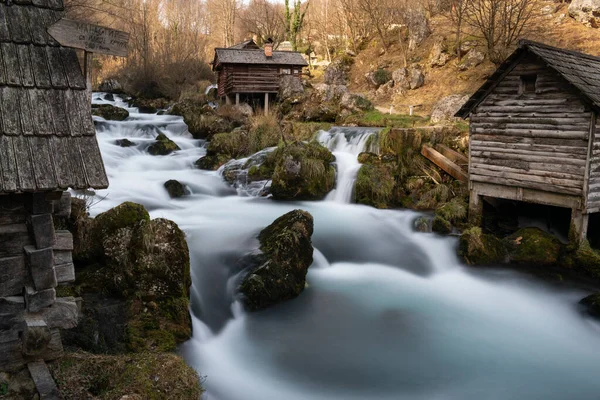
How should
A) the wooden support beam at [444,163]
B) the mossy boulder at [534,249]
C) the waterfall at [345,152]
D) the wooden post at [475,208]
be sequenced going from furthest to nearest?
the waterfall at [345,152] < the wooden support beam at [444,163] < the wooden post at [475,208] < the mossy boulder at [534,249]

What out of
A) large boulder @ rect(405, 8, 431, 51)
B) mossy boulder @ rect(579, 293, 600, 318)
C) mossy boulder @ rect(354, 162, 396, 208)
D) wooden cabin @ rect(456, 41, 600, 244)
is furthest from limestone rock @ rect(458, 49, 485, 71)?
mossy boulder @ rect(579, 293, 600, 318)

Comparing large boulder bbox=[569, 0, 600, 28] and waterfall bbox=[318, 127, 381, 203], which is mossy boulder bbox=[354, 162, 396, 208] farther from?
large boulder bbox=[569, 0, 600, 28]

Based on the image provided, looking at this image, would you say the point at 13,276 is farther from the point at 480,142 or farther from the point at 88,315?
the point at 480,142

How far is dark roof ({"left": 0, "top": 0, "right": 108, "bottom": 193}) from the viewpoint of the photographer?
156 inches

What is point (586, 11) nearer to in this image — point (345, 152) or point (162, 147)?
point (345, 152)

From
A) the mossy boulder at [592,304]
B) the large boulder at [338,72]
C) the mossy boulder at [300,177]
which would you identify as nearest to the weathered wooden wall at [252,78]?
the large boulder at [338,72]

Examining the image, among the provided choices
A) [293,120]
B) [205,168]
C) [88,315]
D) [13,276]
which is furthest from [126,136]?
[13,276]

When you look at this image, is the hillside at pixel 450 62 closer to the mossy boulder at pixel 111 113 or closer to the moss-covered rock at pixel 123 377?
the mossy boulder at pixel 111 113

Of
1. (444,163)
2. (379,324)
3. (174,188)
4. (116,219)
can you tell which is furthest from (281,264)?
(444,163)

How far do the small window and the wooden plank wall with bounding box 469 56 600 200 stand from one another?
0.10 meters

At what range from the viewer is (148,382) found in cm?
492

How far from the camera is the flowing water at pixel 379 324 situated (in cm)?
685

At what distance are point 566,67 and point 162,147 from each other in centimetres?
1480

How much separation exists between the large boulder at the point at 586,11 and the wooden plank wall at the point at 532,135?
61.6 ft
